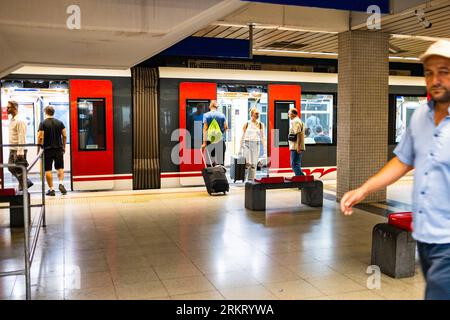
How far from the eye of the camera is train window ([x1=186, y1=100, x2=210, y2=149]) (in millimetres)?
9656

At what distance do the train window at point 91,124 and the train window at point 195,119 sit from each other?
68.3 inches

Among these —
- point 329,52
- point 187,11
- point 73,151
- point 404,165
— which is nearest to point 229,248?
point 187,11

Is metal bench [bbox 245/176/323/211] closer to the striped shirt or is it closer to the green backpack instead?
the green backpack

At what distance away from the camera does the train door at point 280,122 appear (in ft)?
33.9

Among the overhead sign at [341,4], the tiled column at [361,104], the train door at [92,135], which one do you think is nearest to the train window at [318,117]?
the tiled column at [361,104]

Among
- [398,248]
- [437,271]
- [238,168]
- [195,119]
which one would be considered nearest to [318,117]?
[238,168]

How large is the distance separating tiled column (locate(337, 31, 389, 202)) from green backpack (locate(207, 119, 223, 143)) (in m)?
2.49

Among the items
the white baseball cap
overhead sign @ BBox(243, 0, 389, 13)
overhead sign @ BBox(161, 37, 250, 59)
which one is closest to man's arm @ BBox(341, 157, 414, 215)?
the white baseball cap

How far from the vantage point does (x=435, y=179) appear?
79.5 inches

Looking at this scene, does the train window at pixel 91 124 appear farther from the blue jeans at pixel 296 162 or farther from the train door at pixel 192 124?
the blue jeans at pixel 296 162

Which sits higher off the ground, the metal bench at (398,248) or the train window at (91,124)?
the train window at (91,124)

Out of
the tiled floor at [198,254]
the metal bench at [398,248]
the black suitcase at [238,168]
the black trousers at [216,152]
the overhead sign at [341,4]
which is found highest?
the overhead sign at [341,4]
